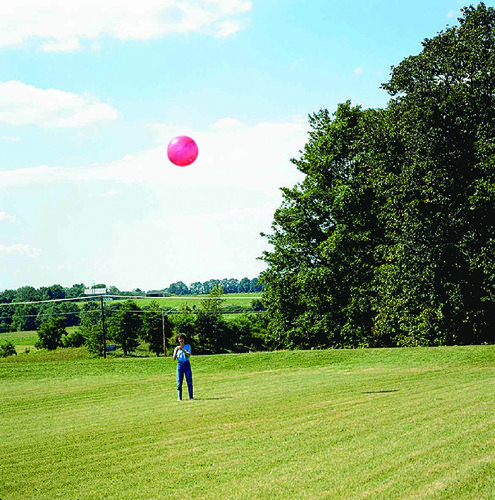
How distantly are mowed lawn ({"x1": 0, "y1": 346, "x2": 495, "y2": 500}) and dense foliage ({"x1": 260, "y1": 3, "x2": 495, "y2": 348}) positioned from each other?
12.5 m

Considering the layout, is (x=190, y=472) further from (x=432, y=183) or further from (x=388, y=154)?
(x=388, y=154)

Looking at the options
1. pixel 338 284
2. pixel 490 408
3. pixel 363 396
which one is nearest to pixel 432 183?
pixel 338 284

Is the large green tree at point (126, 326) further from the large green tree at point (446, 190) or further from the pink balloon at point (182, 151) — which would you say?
the pink balloon at point (182, 151)

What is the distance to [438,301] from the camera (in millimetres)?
37469

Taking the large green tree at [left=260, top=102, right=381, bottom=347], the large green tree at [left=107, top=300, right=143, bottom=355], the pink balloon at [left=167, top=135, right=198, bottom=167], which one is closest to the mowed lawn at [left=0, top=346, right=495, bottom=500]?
the pink balloon at [left=167, top=135, right=198, bottom=167]

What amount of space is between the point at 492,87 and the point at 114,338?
86257mm

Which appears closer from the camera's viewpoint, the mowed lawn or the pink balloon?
the mowed lawn

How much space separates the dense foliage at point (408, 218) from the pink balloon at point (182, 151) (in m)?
19.6

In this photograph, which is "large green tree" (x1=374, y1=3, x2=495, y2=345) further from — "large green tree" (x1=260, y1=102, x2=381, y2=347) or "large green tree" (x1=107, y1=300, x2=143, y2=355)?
"large green tree" (x1=107, y1=300, x2=143, y2=355)

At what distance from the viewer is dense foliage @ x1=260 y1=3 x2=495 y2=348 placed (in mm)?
35625

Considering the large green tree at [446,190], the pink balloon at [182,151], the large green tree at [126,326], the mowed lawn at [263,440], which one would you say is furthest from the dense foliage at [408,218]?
the large green tree at [126,326]

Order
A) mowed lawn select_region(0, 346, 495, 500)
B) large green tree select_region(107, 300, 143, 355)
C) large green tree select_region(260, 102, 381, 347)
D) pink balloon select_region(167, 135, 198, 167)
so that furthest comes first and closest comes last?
large green tree select_region(107, 300, 143, 355)
large green tree select_region(260, 102, 381, 347)
pink balloon select_region(167, 135, 198, 167)
mowed lawn select_region(0, 346, 495, 500)

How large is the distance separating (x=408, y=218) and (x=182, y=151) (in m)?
21.2

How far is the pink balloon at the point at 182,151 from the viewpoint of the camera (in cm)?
1914
